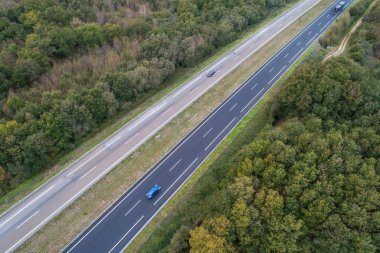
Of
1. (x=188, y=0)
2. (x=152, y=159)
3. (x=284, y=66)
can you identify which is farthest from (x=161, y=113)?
(x=188, y=0)

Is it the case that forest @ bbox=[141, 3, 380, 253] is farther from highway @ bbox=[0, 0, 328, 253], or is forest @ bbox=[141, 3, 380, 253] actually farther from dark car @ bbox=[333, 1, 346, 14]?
dark car @ bbox=[333, 1, 346, 14]

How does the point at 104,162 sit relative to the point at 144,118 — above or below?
below

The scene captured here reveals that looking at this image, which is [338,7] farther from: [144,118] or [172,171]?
[172,171]

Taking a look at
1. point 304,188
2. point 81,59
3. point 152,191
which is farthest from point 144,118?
point 304,188

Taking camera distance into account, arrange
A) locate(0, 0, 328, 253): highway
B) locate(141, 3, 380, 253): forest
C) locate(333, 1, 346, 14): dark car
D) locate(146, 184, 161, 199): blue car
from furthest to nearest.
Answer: locate(333, 1, 346, 14): dark car < locate(146, 184, 161, 199): blue car < locate(0, 0, 328, 253): highway < locate(141, 3, 380, 253): forest

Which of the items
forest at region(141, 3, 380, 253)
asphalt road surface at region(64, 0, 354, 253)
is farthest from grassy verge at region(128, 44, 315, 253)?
asphalt road surface at region(64, 0, 354, 253)

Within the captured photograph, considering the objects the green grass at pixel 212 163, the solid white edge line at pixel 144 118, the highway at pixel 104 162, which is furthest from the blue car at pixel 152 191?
the solid white edge line at pixel 144 118

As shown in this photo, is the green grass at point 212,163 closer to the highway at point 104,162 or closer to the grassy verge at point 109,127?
the highway at point 104,162
